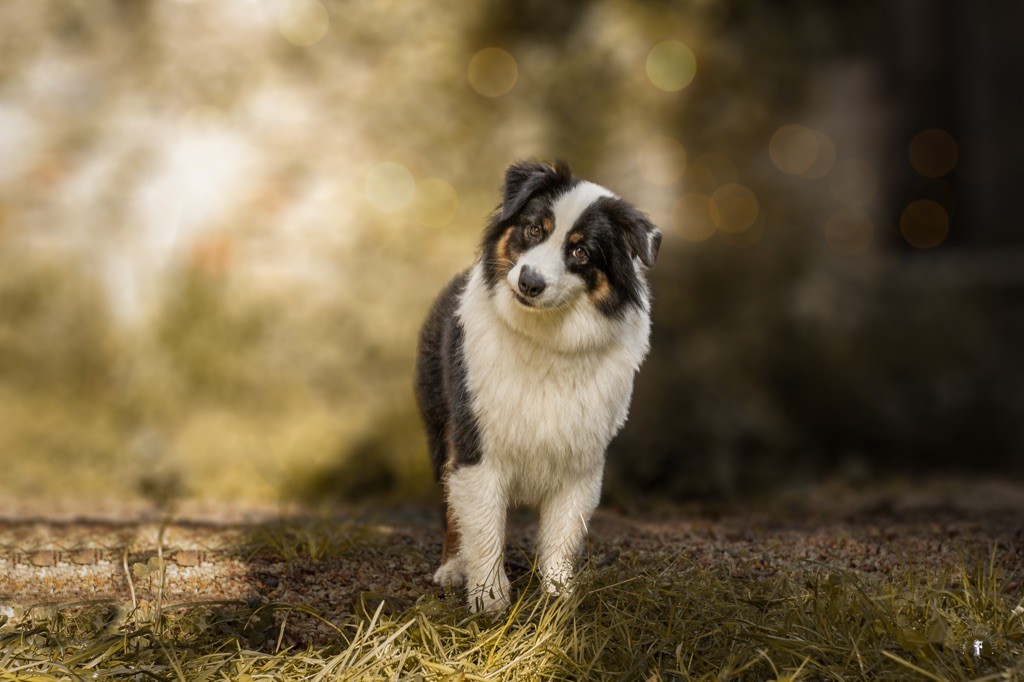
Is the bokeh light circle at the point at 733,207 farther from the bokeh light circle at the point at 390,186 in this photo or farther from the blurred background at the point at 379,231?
the bokeh light circle at the point at 390,186

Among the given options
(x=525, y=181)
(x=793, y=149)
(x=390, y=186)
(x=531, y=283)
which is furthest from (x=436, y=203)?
(x=531, y=283)

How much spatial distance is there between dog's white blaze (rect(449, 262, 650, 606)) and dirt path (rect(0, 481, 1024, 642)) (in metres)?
0.23

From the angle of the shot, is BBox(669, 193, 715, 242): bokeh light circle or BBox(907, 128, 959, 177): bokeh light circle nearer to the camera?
BBox(669, 193, 715, 242): bokeh light circle

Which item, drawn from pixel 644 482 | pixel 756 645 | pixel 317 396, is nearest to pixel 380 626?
pixel 756 645

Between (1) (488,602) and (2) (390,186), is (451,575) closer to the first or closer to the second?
(1) (488,602)

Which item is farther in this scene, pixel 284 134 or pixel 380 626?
pixel 284 134

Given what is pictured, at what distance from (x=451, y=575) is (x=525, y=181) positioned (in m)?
1.33

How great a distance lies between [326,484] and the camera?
670 centimetres

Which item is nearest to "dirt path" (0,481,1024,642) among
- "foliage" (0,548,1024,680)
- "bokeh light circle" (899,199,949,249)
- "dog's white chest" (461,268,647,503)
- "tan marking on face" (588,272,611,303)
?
"foliage" (0,548,1024,680)

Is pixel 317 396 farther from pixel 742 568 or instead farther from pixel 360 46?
pixel 742 568

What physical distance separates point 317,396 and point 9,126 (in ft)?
9.58

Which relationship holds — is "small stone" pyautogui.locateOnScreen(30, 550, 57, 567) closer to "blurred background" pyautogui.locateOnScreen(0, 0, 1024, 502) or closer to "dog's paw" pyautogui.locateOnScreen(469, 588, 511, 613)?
"dog's paw" pyautogui.locateOnScreen(469, 588, 511, 613)

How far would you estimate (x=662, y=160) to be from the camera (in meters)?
7.40

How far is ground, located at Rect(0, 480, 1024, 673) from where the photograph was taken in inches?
130
